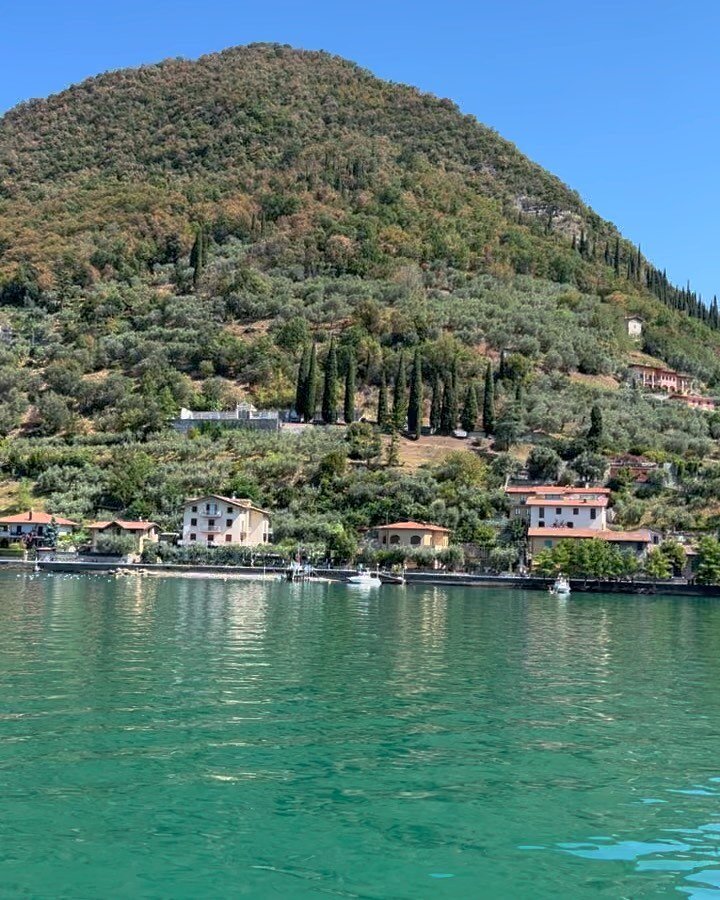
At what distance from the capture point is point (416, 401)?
94.9 meters

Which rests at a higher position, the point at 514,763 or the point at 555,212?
the point at 555,212

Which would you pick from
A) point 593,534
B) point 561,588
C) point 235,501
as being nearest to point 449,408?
point 593,534

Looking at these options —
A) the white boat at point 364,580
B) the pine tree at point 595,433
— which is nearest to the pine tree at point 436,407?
the pine tree at point 595,433

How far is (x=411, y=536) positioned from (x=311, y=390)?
26.0 metres

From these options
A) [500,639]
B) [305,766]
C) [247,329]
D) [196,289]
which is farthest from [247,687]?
[196,289]

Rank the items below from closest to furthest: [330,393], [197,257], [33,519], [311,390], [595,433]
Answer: [33,519]
[595,433]
[330,393]
[311,390]
[197,257]

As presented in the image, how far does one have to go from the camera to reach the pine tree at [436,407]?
97062 mm

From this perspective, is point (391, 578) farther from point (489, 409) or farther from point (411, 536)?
point (489, 409)

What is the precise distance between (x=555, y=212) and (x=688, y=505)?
4776 inches

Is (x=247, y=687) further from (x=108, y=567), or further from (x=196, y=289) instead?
(x=196, y=289)

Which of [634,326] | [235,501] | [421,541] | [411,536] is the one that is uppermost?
[634,326]

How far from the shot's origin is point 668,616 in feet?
159

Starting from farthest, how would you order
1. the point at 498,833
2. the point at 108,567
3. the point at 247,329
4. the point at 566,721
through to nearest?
the point at 247,329 < the point at 108,567 < the point at 566,721 < the point at 498,833

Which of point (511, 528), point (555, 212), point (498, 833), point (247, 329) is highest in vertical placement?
point (555, 212)
